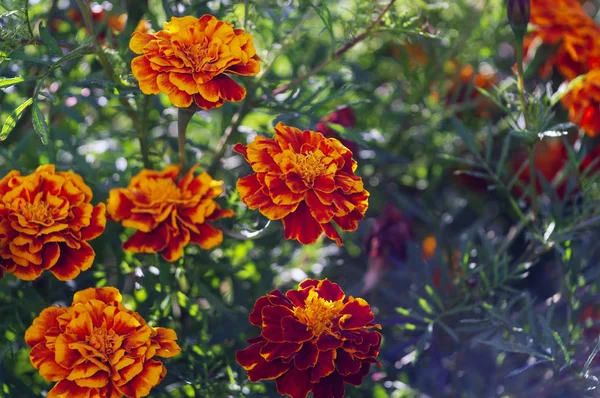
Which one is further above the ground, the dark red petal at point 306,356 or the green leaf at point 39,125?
the green leaf at point 39,125

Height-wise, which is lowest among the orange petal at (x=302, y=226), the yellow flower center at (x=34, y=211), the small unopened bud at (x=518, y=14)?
the yellow flower center at (x=34, y=211)

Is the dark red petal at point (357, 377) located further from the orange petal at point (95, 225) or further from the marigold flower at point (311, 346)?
the orange petal at point (95, 225)

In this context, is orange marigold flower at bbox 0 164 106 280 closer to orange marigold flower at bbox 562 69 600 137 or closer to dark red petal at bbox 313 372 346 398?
dark red petal at bbox 313 372 346 398

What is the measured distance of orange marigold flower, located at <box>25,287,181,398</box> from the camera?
0.65m

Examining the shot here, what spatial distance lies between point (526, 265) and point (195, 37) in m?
0.48

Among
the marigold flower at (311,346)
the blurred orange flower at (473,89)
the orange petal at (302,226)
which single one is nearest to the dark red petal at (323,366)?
the marigold flower at (311,346)

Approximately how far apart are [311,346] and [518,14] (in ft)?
1.43

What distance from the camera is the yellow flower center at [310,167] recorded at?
69 cm

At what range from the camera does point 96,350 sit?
2.14 ft

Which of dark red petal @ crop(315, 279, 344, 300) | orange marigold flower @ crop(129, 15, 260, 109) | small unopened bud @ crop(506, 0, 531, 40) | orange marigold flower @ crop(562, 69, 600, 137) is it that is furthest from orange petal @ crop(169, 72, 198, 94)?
orange marigold flower @ crop(562, 69, 600, 137)

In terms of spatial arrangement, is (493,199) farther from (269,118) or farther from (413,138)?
(269,118)

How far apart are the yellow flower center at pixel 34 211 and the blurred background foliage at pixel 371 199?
70mm

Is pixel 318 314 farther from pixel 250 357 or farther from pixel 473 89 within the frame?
pixel 473 89

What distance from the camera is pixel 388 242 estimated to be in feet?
3.37
